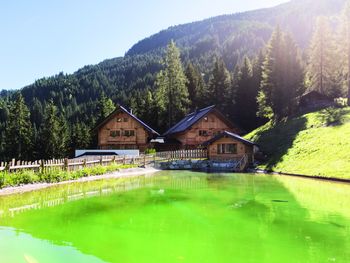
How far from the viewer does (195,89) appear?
7281cm

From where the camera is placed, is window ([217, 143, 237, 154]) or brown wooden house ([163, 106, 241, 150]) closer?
window ([217, 143, 237, 154])

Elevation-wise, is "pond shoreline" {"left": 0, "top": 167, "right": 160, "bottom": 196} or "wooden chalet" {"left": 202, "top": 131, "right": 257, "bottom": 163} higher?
"wooden chalet" {"left": 202, "top": 131, "right": 257, "bottom": 163}

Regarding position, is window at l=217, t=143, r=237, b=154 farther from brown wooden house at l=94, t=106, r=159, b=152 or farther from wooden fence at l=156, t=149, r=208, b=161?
brown wooden house at l=94, t=106, r=159, b=152

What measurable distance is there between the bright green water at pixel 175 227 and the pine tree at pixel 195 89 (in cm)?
5180

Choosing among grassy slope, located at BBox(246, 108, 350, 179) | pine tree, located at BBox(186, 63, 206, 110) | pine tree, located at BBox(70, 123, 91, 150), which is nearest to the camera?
grassy slope, located at BBox(246, 108, 350, 179)

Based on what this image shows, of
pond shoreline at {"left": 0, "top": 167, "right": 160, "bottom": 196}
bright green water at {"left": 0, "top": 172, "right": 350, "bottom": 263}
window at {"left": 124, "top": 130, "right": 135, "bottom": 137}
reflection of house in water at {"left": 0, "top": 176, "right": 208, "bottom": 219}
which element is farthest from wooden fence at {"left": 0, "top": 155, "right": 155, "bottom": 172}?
window at {"left": 124, "top": 130, "right": 135, "bottom": 137}

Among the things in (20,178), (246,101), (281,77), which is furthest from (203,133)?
(20,178)

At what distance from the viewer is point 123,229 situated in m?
11.6

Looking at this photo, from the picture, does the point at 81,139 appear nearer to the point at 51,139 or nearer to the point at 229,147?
the point at 51,139

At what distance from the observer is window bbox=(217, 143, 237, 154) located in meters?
41.5

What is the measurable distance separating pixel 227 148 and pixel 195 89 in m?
32.6

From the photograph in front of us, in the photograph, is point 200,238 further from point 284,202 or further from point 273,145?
point 273,145

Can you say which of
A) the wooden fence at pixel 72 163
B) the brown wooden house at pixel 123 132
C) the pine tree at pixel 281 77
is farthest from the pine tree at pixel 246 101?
the wooden fence at pixel 72 163

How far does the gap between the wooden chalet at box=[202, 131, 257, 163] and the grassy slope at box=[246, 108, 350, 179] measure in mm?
2344
